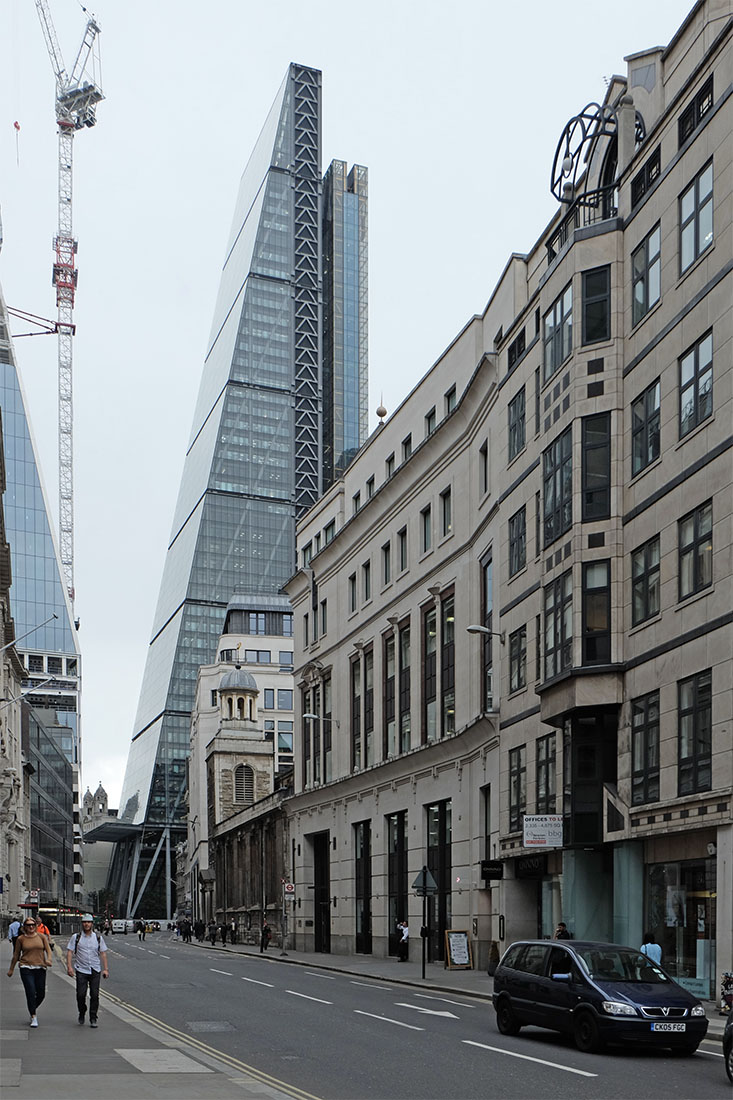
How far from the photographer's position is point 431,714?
179 feet

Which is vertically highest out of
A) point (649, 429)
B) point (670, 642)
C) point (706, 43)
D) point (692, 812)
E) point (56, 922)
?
point (706, 43)

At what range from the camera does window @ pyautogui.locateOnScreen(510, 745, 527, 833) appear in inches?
1634

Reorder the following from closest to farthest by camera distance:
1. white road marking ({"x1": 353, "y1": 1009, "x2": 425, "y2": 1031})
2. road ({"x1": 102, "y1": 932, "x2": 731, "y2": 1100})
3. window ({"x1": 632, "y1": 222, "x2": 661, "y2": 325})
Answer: road ({"x1": 102, "y1": 932, "x2": 731, "y2": 1100}) → white road marking ({"x1": 353, "y1": 1009, "x2": 425, "y2": 1031}) → window ({"x1": 632, "y1": 222, "x2": 661, "y2": 325})

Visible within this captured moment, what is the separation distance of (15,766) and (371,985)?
59.4m

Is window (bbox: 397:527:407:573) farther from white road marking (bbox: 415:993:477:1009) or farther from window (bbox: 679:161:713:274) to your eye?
window (bbox: 679:161:713:274)

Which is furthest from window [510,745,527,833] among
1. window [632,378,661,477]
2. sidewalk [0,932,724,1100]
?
sidewalk [0,932,724,1100]

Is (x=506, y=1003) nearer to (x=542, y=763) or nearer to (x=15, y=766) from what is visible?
(x=542, y=763)

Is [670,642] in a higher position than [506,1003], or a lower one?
higher

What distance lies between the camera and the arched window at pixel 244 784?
396 ft

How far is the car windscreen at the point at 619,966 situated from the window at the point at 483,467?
94.2 feet

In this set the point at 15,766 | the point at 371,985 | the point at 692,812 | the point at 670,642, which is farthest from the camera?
the point at 15,766

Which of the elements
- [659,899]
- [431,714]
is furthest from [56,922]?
[659,899]

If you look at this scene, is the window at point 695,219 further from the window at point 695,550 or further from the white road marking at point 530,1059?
the white road marking at point 530,1059

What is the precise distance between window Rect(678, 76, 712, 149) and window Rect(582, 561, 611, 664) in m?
10.4
